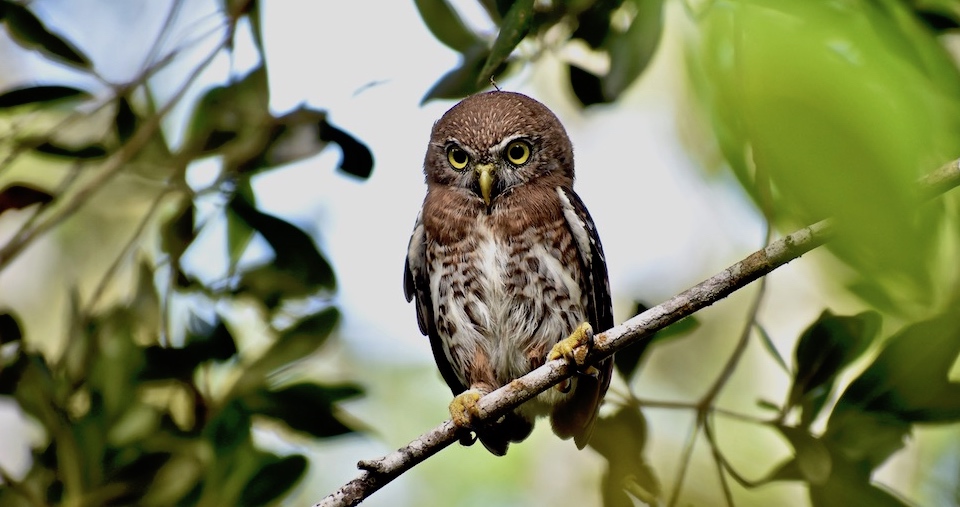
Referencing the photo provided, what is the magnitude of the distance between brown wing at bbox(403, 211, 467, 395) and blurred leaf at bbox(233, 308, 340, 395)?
501 millimetres

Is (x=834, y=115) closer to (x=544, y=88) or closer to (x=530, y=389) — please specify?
(x=530, y=389)

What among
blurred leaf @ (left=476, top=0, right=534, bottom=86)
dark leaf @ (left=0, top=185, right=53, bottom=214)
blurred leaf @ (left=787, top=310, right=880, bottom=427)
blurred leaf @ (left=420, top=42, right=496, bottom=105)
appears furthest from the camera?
dark leaf @ (left=0, top=185, right=53, bottom=214)

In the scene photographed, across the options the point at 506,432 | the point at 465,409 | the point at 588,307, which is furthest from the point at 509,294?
the point at 465,409

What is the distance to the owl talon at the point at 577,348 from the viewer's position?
2961mm

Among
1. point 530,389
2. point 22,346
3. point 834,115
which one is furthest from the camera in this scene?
point 22,346

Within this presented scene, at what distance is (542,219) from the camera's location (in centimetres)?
397

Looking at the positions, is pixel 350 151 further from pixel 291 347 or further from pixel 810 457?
pixel 810 457

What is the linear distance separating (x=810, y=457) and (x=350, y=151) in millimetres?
2046

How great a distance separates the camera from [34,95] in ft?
12.5

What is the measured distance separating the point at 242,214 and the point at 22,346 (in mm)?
928

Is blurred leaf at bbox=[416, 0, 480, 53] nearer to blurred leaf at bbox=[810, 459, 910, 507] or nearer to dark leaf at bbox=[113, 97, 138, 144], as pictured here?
dark leaf at bbox=[113, 97, 138, 144]

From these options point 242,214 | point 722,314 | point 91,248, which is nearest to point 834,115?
point 242,214

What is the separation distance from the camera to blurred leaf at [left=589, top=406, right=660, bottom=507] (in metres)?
1.78

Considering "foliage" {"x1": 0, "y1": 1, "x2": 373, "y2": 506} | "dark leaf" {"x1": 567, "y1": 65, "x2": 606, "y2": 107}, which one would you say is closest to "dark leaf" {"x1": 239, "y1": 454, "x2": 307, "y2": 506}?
"foliage" {"x1": 0, "y1": 1, "x2": 373, "y2": 506}
